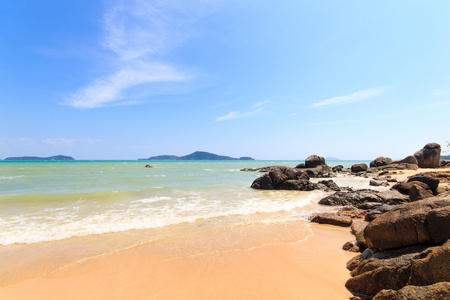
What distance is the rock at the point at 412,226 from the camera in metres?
3.49

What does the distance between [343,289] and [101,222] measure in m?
8.09

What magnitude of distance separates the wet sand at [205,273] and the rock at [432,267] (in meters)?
1.09

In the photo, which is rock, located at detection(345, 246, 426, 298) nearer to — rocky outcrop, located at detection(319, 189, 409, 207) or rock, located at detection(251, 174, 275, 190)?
rocky outcrop, located at detection(319, 189, 409, 207)

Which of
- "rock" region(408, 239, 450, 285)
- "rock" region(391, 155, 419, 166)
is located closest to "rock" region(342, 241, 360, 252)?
"rock" region(408, 239, 450, 285)

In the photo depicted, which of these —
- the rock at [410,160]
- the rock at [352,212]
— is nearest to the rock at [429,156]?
the rock at [410,160]

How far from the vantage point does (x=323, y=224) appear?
27.0 ft

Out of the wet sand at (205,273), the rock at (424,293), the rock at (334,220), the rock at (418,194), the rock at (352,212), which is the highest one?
the rock at (424,293)

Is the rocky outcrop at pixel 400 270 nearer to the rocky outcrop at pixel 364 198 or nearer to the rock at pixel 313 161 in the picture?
the rocky outcrop at pixel 364 198

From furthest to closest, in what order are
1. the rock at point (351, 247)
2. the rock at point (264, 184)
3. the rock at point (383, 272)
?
the rock at point (264, 184) → the rock at point (351, 247) → the rock at point (383, 272)

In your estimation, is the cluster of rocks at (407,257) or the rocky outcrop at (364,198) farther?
the rocky outcrop at (364,198)

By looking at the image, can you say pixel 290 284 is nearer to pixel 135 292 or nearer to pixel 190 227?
pixel 135 292

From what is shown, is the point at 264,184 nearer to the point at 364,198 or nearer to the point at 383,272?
the point at 364,198

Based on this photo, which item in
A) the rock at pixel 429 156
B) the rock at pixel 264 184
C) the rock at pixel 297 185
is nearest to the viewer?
the rock at pixel 297 185

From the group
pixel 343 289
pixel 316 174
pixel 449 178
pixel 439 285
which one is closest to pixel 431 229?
pixel 439 285
